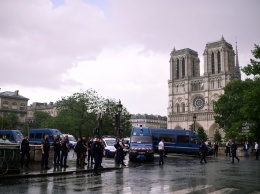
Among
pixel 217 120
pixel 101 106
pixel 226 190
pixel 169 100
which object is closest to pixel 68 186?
pixel 226 190

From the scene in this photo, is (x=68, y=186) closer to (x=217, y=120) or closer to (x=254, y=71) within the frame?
(x=254, y=71)

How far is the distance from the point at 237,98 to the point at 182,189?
156 feet

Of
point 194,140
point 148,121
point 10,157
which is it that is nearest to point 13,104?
point 194,140

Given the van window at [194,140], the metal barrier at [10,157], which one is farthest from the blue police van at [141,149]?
the van window at [194,140]

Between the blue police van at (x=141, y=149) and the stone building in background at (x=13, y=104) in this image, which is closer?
the blue police van at (x=141, y=149)

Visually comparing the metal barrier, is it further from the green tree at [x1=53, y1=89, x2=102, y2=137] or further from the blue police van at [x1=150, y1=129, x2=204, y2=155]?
the green tree at [x1=53, y1=89, x2=102, y2=137]

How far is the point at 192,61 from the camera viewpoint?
Answer: 4023 inches

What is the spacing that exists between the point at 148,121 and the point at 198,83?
56.6 m

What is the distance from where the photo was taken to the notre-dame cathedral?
298 ft

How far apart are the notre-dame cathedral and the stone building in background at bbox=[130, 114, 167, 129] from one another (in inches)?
1787

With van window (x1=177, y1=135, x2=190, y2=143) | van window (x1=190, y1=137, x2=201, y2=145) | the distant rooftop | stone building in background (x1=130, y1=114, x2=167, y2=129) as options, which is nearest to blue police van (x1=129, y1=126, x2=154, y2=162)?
van window (x1=177, y1=135, x2=190, y2=143)

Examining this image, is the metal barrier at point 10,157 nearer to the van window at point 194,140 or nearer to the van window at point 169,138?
the van window at point 169,138

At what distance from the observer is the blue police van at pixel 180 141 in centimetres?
3259

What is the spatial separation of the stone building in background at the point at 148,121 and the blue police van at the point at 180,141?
109325 mm
